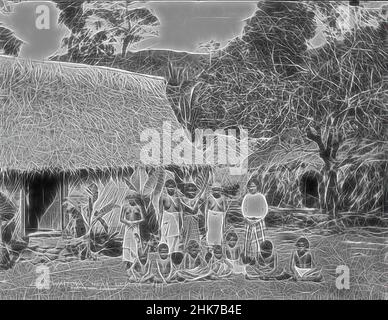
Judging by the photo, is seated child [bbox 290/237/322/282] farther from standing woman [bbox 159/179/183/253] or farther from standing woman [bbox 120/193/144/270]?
standing woman [bbox 120/193/144/270]

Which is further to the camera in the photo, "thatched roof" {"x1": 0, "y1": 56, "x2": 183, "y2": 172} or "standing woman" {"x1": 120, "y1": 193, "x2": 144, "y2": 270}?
"standing woman" {"x1": 120, "y1": 193, "x2": 144, "y2": 270}

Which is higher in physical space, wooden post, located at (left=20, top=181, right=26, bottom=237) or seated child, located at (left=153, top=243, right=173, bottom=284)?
wooden post, located at (left=20, top=181, right=26, bottom=237)

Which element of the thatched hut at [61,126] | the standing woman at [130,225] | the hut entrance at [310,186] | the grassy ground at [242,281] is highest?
the thatched hut at [61,126]

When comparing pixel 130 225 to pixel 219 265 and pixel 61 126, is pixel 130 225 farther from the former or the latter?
pixel 61 126

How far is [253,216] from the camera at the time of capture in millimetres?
7926

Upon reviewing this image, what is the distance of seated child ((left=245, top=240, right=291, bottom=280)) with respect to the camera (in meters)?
7.94

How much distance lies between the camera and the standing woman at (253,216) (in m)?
7.92

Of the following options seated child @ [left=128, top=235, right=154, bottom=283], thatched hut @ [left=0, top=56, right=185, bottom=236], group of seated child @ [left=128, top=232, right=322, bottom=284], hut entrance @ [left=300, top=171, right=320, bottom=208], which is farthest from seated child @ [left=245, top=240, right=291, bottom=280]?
thatched hut @ [left=0, top=56, right=185, bottom=236]

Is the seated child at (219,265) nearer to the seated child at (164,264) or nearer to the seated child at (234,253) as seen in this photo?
the seated child at (234,253)

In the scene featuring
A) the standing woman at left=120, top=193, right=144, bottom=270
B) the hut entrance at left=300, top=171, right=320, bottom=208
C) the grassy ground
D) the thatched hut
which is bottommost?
the grassy ground

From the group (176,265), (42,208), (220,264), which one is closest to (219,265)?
(220,264)

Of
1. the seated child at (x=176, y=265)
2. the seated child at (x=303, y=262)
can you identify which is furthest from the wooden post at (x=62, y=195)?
the seated child at (x=303, y=262)

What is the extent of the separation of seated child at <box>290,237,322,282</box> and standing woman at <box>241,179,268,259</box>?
0.48 meters

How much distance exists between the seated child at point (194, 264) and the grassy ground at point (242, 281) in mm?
123
